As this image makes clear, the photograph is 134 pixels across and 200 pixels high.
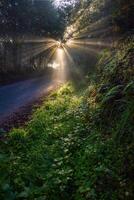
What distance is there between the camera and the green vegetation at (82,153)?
580 centimetres

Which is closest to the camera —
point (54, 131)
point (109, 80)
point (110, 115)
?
point (110, 115)

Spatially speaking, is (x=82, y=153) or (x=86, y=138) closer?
(x=82, y=153)

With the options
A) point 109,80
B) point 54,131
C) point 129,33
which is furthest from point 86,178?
point 129,33

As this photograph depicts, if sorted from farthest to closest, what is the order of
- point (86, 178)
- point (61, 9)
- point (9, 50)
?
point (61, 9) < point (9, 50) < point (86, 178)

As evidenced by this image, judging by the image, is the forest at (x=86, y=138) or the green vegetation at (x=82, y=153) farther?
the forest at (x=86, y=138)

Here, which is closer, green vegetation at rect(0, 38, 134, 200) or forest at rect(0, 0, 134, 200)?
green vegetation at rect(0, 38, 134, 200)

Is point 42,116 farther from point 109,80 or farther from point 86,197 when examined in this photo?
point 86,197

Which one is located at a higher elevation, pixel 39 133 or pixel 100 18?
pixel 100 18

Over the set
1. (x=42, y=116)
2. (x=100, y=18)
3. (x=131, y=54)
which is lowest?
(x=42, y=116)

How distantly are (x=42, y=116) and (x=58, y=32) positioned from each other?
1418 inches

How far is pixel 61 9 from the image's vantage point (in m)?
46.7

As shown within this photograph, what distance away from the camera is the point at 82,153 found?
7.46 metres

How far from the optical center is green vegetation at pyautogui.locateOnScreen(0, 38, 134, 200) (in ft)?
19.0

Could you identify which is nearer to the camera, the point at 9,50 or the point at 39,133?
the point at 39,133
